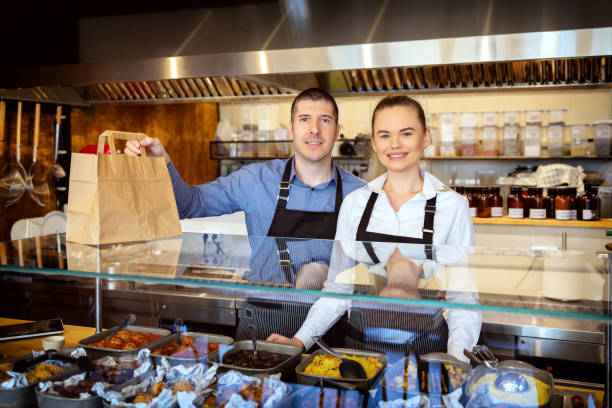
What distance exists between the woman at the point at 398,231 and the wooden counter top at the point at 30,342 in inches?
25.3

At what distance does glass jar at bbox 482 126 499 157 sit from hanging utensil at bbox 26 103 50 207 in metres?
4.36

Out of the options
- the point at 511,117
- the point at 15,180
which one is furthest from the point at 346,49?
the point at 511,117

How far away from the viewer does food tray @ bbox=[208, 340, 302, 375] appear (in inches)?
45.9

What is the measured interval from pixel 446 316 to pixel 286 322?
0.40m

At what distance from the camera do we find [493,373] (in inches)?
41.9

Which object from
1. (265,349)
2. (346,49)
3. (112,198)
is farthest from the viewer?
(346,49)

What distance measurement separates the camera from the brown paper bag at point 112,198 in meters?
1.36

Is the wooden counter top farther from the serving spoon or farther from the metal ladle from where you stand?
the metal ladle

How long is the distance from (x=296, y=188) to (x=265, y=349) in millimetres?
1185

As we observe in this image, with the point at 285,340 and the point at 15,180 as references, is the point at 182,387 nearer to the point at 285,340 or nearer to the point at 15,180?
the point at 285,340

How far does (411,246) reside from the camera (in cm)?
145

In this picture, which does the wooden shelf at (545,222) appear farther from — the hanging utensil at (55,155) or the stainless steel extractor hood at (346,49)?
the hanging utensil at (55,155)

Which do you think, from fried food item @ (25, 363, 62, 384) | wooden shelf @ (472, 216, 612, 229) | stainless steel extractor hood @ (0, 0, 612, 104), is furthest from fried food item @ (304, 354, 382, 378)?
wooden shelf @ (472, 216, 612, 229)

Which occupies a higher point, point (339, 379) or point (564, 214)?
point (564, 214)
